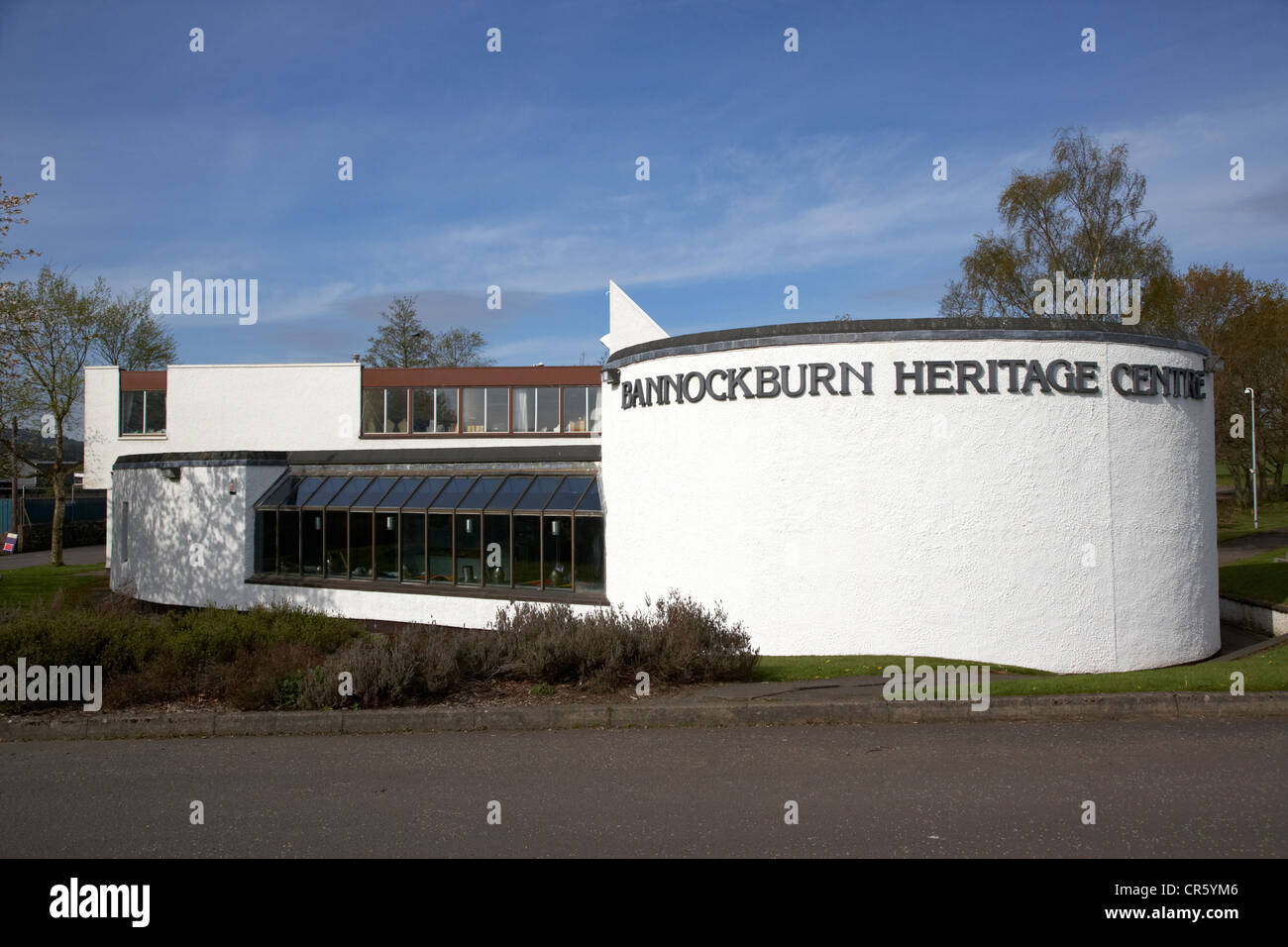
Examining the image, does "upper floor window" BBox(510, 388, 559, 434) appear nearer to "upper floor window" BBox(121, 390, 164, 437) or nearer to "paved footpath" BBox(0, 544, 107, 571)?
"upper floor window" BBox(121, 390, 164, 437)

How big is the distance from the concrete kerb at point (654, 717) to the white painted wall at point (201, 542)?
395 inches

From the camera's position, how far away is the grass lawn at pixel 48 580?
76.9ft

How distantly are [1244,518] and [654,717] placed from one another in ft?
133

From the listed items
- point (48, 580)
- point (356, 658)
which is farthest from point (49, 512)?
point (356, 658)

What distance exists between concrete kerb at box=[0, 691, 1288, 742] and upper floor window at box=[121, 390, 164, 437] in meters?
28.7

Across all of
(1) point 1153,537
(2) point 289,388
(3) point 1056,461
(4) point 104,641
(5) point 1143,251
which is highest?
(5) point 1143,251

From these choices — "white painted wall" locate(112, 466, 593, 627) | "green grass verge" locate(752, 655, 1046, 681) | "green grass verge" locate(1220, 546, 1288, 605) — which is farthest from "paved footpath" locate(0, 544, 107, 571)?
"green grass verge" locate(1220, 546, 1288, 605)

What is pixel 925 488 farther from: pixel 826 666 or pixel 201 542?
pixel 201 542

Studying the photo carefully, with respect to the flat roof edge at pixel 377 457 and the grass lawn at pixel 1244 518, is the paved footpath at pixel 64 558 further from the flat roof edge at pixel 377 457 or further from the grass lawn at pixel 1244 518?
the grass lawn at pixel 1244 518

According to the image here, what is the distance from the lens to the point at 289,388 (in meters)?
33.5
